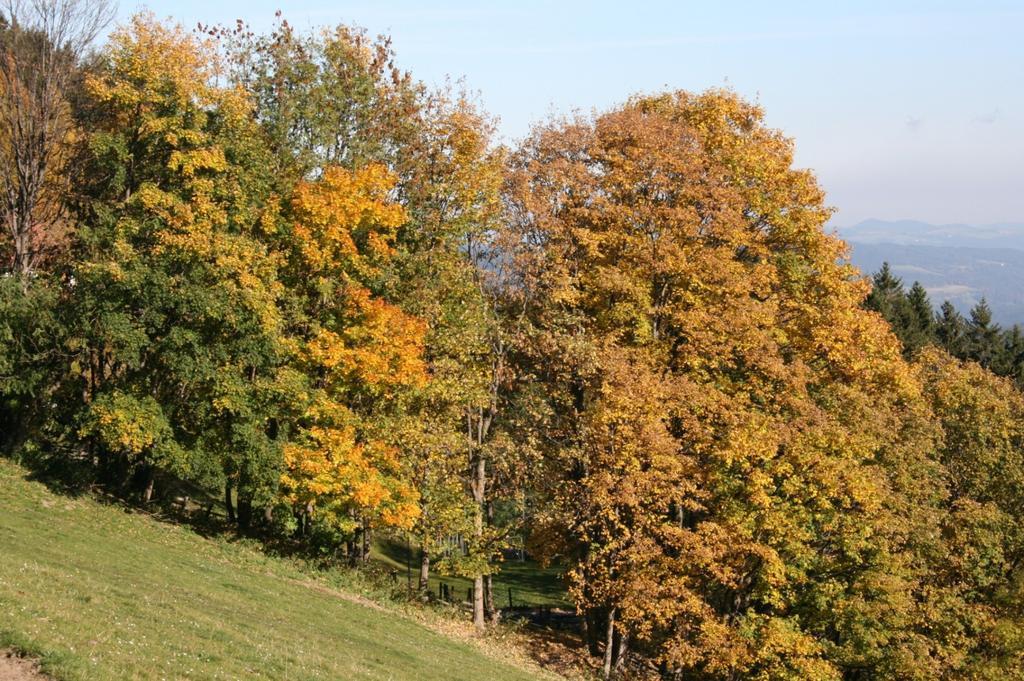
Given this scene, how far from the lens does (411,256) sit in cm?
4431

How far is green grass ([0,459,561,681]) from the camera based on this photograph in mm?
17453

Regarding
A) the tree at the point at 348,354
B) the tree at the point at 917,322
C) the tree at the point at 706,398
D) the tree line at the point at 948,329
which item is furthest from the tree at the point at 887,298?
the tree at the point at 348,354

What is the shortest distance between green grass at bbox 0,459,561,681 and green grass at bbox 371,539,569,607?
2606 cm

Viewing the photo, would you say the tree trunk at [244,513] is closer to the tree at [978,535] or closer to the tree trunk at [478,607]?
the tree trunk at [478,607]

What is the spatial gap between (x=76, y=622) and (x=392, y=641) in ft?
47.0

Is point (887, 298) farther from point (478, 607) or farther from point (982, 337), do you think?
point (478, 607)

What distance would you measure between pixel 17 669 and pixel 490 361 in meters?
30.3

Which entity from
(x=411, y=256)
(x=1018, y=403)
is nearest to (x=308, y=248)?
(x=411, y=256)

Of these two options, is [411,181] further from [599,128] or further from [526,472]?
[526,472]

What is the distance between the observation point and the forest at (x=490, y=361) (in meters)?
38.3

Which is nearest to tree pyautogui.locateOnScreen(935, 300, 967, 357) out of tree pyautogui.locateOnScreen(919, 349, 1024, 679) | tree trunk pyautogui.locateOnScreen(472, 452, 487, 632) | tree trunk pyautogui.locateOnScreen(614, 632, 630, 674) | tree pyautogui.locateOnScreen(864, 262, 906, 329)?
tree pyautogui.locateOnScreen(864, 262, 906, 329)

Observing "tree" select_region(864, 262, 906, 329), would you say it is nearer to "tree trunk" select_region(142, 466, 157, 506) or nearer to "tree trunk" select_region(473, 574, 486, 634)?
"tree trunk" select_region(473, 574, 486, 634)

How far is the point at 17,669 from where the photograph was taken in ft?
50.5

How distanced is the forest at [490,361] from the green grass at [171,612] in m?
3.43
